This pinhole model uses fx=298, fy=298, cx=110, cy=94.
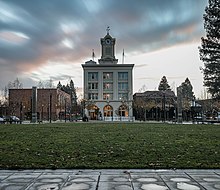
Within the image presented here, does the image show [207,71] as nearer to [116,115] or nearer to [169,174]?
[116,115]

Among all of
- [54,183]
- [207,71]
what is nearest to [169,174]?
[54,183]

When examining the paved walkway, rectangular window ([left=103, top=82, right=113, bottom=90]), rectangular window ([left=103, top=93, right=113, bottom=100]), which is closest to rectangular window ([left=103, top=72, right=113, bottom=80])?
rectangular window ([left=103, top=82, right=113, bottom=90])

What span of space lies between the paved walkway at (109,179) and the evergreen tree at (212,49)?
38106mm

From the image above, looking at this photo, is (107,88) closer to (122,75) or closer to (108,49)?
(122,75)

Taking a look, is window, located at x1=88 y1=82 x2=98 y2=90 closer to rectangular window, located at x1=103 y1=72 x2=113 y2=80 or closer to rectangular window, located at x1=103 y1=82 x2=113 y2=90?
rectangular window, located at x1=103 y1=82 x2=113 y2=90

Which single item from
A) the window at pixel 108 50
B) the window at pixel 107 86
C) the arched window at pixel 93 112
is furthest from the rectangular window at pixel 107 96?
the window at pixel 108 50

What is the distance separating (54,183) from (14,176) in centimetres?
114

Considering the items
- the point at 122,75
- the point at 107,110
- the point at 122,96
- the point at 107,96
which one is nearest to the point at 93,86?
the point at 107,96

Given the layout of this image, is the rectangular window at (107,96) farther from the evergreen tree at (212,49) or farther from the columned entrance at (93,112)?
the evergreen tree at (212,49)

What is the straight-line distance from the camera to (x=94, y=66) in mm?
81250

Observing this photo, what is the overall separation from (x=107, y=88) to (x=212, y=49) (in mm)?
41299

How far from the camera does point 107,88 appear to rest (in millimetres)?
82688

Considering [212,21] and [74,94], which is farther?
[74,94]

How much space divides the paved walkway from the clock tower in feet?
257
